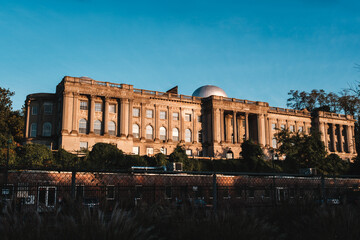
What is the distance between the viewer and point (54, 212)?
791 cm

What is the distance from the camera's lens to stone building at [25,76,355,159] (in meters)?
57.3

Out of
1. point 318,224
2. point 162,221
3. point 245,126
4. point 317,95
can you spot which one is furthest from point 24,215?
point 317,95

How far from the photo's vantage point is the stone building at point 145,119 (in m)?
57.3

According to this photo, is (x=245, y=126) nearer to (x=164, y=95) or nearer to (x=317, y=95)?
(x=164, y=95)

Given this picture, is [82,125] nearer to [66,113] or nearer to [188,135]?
[66,113]

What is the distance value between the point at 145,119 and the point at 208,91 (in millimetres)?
17479

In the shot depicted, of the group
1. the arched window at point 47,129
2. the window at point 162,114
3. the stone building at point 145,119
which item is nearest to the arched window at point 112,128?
the stone building at point 145,119

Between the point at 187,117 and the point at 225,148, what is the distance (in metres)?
9.22

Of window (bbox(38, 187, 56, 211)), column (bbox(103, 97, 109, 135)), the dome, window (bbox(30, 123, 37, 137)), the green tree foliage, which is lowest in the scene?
window (bbox(38, 187, 56, 211))

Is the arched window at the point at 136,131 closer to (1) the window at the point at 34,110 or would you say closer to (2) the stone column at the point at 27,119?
(1) the window at the point at 34,110

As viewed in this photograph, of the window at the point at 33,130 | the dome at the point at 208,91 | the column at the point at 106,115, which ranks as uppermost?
the dome at the point at 208,91

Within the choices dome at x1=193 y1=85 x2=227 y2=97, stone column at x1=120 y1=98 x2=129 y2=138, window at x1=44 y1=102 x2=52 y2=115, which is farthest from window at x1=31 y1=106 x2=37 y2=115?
dome at x1=193 y1=85 x2=227 y2=97

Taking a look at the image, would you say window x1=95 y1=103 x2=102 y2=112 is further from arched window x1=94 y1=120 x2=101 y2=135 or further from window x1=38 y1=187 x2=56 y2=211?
window x1=38 y1=187 x2=56 y2=211

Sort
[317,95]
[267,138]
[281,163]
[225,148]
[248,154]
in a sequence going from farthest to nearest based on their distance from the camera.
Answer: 1. [317,95]
2. [267,138]
3. [225,148]
4. [281,163]
5. [248,154]
